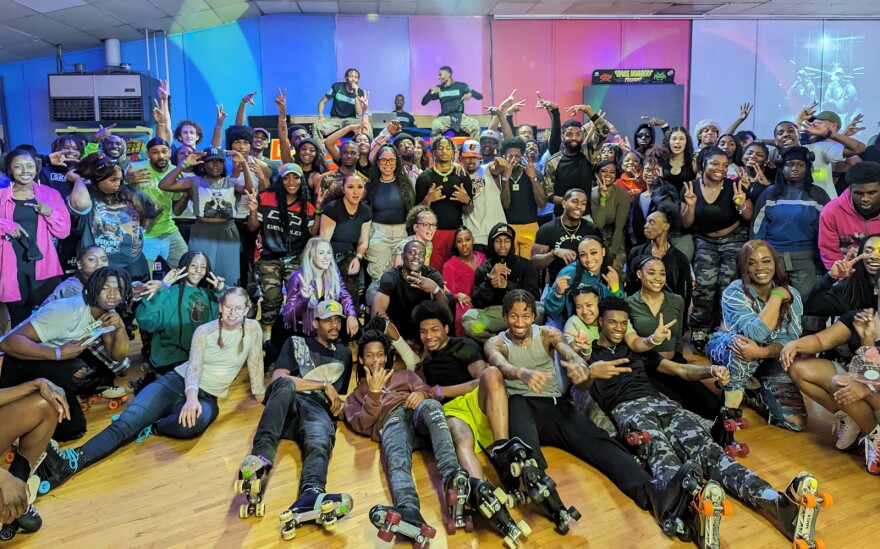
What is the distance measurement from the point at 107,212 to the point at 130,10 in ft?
16.2

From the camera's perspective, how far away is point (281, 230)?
4.69 meters

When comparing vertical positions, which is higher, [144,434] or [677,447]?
[677,447]

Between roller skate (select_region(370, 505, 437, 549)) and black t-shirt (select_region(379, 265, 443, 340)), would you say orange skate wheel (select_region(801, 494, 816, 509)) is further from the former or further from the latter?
black t-shirt (select_region(379, 265, 443, 340))

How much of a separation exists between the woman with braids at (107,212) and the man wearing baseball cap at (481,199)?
2471 millimetres

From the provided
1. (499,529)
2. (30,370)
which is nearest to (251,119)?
(30,370)

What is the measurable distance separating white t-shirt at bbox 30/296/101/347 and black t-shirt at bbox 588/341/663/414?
9.42 ft

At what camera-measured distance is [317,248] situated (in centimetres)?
425

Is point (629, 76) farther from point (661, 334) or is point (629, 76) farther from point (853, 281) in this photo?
point (661, 334)

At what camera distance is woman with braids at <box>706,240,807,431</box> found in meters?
3.46

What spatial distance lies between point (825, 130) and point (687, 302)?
2.02 metres

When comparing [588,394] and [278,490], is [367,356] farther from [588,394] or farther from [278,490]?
[588,394]

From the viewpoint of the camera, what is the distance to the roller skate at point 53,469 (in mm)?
2867

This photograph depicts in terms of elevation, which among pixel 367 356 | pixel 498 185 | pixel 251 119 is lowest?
pixel 367 356

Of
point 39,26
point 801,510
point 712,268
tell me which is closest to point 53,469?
point 801,510
